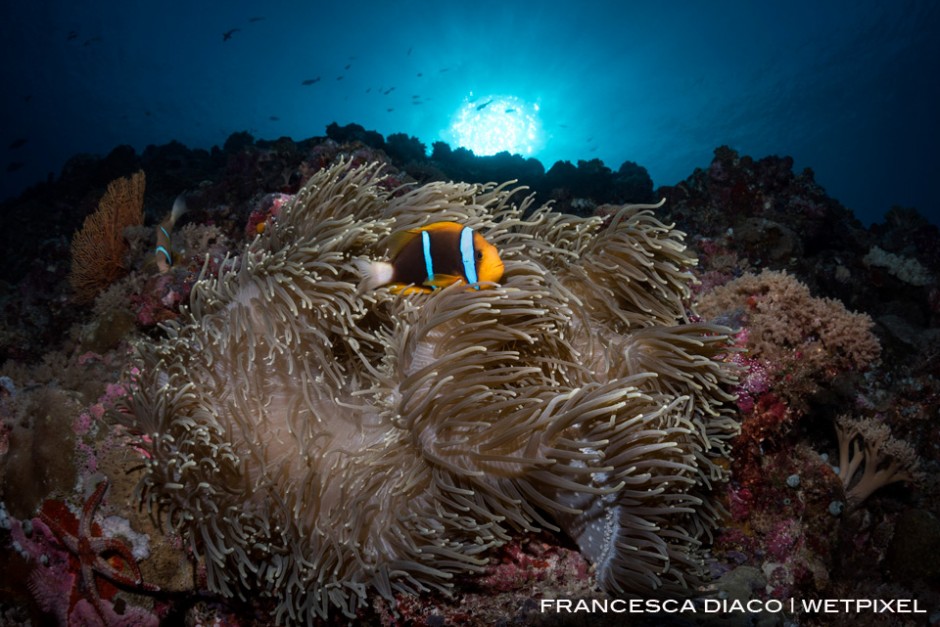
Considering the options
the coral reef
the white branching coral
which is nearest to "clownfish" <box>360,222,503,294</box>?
the coral reef

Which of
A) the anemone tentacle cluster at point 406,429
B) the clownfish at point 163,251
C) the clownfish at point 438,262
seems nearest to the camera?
the anemone tentacle cluster at point 406,429

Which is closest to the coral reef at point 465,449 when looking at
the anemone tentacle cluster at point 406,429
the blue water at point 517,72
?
the anemone tentacle cluster at point 406,429

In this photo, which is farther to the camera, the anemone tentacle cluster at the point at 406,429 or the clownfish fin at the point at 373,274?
the clownfish fin at the point at 373,274

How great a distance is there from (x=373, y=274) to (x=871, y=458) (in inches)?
163

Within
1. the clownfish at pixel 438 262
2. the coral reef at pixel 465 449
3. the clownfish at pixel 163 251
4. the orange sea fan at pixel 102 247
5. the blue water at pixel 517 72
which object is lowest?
the coral reef at pixel 465 449

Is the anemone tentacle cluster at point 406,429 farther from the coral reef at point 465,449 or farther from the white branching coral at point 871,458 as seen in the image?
the white branching coral at point 871,458

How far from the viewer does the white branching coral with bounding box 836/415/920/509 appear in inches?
149

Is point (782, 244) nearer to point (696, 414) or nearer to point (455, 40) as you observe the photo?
point (696, 414)

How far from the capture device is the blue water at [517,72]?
41812mm

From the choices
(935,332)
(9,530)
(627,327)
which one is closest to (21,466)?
(9,530)

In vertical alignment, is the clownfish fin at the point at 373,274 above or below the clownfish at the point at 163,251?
below

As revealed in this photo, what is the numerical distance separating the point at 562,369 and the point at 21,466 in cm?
288

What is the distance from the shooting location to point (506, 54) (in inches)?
1650

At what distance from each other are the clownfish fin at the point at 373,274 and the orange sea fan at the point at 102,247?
207 inches
